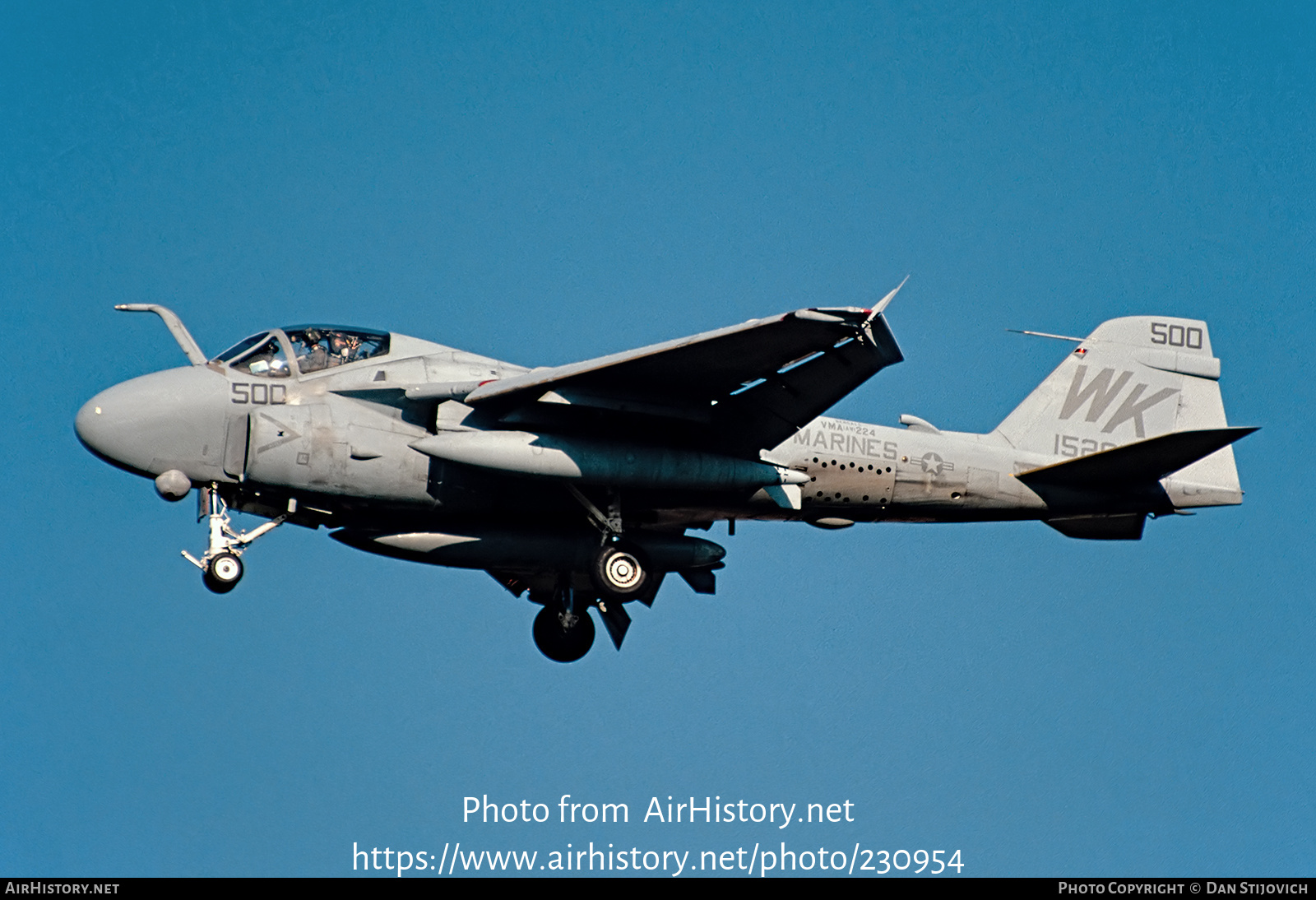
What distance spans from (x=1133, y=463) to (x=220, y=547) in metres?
9.67

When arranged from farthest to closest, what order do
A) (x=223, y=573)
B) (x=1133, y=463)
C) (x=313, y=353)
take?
(x=1133, y=463), (x=313, y=353), (x=223, y=573)

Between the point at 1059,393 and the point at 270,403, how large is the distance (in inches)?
357

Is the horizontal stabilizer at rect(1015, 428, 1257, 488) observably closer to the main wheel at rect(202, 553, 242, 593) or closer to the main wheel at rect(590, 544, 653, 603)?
the main wheel at rect(590, 544, 653, 603)

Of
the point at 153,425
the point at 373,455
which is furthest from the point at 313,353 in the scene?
the point at 153,425

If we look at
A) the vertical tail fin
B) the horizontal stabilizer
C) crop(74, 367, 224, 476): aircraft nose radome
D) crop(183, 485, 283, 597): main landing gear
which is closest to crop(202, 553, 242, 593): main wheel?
crop(183, 485, 283, 597): main landing gear

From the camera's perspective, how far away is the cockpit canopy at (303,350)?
17.0 m

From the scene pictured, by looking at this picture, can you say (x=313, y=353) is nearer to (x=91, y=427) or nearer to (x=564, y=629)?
(x=91, y=427)

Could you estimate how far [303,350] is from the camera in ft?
56.3

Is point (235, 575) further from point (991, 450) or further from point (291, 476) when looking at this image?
point (991, 450)

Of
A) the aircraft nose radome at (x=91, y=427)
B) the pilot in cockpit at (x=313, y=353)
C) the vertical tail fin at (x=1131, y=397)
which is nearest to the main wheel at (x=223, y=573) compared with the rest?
the aircraft nose radome at (x=91, y=427)

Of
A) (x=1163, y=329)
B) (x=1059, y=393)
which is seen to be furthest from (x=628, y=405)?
(x=1163, y=329)

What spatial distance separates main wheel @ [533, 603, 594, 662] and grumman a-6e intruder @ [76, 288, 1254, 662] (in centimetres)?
80

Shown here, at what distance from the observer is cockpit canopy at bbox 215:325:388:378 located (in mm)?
17000
